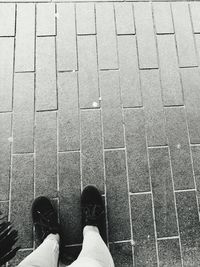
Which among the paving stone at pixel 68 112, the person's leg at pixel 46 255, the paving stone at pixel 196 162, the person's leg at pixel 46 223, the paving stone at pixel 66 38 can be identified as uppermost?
the paving stone at pixel 66 38

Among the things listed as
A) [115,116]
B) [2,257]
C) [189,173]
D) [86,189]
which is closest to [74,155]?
[86,189]

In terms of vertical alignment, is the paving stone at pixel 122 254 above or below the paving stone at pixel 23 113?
below

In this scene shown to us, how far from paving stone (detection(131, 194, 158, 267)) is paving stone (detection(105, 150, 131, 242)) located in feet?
0.24

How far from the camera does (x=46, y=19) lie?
11.0 feet

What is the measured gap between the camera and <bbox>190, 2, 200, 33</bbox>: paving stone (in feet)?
11.3

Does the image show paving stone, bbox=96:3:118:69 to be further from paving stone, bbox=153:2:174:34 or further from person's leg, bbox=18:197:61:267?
person's leg, bbox=18:197:61:267

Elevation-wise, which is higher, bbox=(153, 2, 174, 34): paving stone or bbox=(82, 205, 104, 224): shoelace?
bbox=(153, 2, 174, 34): paving stone

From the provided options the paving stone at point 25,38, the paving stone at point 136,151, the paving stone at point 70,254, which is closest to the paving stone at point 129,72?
the paving stone at point 136,151

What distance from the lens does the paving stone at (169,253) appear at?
278 centimetres

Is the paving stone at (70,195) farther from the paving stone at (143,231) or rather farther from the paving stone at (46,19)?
the paving stone at (46,19)

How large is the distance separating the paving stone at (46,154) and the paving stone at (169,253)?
3.64 ft

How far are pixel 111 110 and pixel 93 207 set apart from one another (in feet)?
3.22

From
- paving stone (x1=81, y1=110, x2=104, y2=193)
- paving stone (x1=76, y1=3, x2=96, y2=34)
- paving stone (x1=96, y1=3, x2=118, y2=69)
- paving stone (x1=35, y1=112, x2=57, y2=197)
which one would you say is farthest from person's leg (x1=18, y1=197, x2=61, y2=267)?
paving stone (x1=76, y1=3, x2=96, y2=34)

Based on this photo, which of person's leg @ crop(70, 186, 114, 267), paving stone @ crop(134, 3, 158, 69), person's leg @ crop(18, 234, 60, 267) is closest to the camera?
person's leg @ crop(18, 234, 60, 267)
